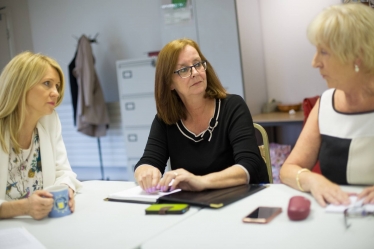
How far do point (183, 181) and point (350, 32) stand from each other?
71 cm

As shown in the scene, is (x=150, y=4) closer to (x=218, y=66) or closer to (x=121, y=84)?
(x=121, y=84)

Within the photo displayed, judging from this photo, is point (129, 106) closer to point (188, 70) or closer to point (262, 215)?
point (188, 70)

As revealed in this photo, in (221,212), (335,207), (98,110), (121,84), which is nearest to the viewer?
(335,207)

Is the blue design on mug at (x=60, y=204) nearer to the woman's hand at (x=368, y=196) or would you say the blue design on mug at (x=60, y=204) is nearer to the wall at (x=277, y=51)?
the woman's hand at (x=368, y=196)

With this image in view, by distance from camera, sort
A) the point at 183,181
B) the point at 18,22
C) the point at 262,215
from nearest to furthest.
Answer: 1. the point at 262,215
2. the point at 183,181
3. the point at 18,22

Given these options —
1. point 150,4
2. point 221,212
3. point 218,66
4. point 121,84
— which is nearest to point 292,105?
point 218,66

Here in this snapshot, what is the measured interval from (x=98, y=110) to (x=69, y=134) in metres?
0.88

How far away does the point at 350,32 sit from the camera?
128 cm

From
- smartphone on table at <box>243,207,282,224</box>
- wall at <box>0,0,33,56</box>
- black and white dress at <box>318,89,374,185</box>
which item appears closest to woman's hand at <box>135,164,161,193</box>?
smartphone on table at <box>243,207,282,224</box>

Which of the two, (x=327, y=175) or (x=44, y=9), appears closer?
(x=327, y=175)

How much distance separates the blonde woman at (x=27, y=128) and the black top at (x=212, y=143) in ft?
1.26

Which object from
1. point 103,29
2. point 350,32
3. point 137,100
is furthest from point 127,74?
point 350,32

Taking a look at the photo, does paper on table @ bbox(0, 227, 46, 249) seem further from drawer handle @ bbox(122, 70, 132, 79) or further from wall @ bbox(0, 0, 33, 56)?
wall @ bbox(0, 0, 33, 56)

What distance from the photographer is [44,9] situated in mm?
5504
